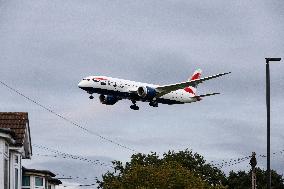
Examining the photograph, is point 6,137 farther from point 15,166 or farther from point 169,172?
point 169,172

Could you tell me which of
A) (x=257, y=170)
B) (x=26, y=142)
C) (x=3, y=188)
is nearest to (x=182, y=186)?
(x=26, y=142)

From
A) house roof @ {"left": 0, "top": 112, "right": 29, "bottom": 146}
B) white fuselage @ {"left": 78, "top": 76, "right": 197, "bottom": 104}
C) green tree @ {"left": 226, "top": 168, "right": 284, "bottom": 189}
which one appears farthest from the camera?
green tree @ {"left": 226, "top": 168, "right": 284, "bottom": 189}

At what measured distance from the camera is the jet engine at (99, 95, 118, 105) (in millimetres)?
83688

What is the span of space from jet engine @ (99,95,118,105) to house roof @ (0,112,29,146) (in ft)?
143

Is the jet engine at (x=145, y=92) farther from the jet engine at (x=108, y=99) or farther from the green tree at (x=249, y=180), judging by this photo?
the green tree at (x=249, y=180)

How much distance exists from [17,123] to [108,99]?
44.7 meters

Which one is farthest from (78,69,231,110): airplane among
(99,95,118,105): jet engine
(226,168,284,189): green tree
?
(226,168,284,189): green tree

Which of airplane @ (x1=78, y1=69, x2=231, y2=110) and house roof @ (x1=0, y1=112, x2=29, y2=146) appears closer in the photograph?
house roof @ (x1=0, y1=112, x2=29, y2=146)

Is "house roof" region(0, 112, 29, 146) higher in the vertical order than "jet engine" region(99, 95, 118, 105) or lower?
lower

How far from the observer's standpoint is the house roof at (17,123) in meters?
38.9

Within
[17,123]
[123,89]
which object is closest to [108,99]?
Answer: [123,89]

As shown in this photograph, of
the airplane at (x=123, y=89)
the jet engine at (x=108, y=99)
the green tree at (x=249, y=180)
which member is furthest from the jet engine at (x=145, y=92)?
the green tree at (x=249, y=180)

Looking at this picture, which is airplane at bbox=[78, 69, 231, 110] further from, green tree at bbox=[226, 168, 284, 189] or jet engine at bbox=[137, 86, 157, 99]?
green tree at bbox=[226, 168, 284, 189]

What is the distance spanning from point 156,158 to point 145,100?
895 inches
